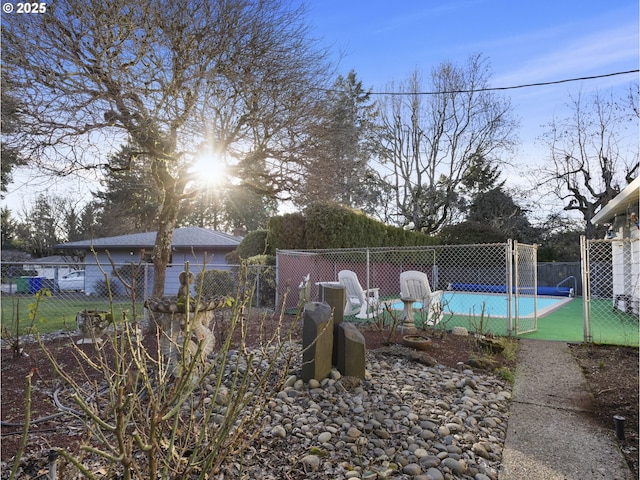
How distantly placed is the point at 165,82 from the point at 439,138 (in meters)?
18.1

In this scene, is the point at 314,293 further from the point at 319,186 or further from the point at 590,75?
the point at 590,75

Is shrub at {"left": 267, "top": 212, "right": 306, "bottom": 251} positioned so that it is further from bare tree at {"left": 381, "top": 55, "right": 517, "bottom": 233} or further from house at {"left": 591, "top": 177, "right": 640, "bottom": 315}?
bare tree at {"left": 381, "top": 55, "right": 517, "bottom": 233}

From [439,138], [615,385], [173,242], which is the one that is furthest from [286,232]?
[439,138]

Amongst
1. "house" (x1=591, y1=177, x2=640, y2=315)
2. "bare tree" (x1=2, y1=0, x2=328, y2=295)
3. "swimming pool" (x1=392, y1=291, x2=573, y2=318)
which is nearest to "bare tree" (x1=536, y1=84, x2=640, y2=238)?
"swimming pool" (x1=392, y1=291, x2=573, y2=318)

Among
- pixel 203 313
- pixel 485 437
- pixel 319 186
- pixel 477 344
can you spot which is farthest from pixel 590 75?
pixel 203 313

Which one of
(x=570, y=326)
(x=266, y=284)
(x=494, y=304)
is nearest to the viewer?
(x=570, y=326)

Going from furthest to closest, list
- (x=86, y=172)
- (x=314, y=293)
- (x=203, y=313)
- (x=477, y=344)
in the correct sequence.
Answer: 1. (x=314, y=293)
2. (x=86, y=172)
3. (x=477, y=344)
4. (x=203, y=313)

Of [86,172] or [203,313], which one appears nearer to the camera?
[203,313]

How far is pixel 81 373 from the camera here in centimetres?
410

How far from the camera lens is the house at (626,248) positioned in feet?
27.5

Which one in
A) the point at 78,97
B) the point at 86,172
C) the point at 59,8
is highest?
the point at 59,8

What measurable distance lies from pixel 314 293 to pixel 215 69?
20.8 ft

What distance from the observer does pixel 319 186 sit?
899cm

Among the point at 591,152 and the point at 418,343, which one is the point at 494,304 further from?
the point at 591,152
